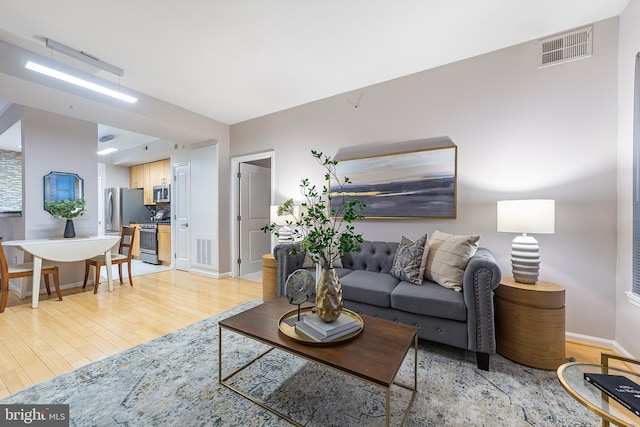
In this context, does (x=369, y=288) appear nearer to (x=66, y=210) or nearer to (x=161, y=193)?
(x=66, y=210)

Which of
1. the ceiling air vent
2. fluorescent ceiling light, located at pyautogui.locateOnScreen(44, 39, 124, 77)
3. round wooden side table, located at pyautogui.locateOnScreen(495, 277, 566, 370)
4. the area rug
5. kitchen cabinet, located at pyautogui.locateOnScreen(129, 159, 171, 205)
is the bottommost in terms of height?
the area rug

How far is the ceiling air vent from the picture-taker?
2.16 meters

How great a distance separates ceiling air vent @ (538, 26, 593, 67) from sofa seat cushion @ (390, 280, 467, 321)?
2221mm

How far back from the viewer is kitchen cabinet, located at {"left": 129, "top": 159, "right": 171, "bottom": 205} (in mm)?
5891

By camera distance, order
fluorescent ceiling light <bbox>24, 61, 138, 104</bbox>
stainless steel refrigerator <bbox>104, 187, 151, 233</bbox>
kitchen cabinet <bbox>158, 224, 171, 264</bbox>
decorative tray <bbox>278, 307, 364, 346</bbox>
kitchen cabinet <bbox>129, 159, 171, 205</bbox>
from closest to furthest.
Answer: decorative tray <bbox>278, 307, 364, 346</bbox>, fluorescent ceiling light <bbox>24, 61, 138, 104</bbox>, kitchen cabinet <bbox>158, 224, 171, 264</bbox>, kitchen cabinet <bbox>129, 159, 171, 205</bbox>, stainless steel refrigerator <bbox>104, 187, 151, 233</bbox>

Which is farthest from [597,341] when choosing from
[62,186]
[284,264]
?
[62,186]

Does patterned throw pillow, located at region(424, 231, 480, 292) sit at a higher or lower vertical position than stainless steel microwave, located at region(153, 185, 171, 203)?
lower

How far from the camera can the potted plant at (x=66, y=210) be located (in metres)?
3.40

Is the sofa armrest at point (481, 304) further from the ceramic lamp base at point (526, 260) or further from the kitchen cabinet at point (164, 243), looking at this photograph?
the kitchen cabinet at point (164, 243)

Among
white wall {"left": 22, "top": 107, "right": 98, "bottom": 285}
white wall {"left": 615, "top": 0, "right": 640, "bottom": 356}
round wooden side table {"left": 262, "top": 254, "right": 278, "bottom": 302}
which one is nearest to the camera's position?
white wall {"left": 615, "top": 0, "right": 640, "bottom": 356}

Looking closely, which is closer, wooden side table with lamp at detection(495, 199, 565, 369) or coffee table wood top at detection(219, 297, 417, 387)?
coffee table wood top at detection(219, 297, 417, 387)

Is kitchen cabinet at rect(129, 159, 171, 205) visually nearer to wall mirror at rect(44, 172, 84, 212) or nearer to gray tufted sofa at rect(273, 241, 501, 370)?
wall mirror at rect(44, 172, 84, 212)

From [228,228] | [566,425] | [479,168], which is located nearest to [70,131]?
[228,228]

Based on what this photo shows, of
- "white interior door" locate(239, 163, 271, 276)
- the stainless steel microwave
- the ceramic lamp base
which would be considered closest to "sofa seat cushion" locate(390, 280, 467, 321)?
the ceramic lamp base
